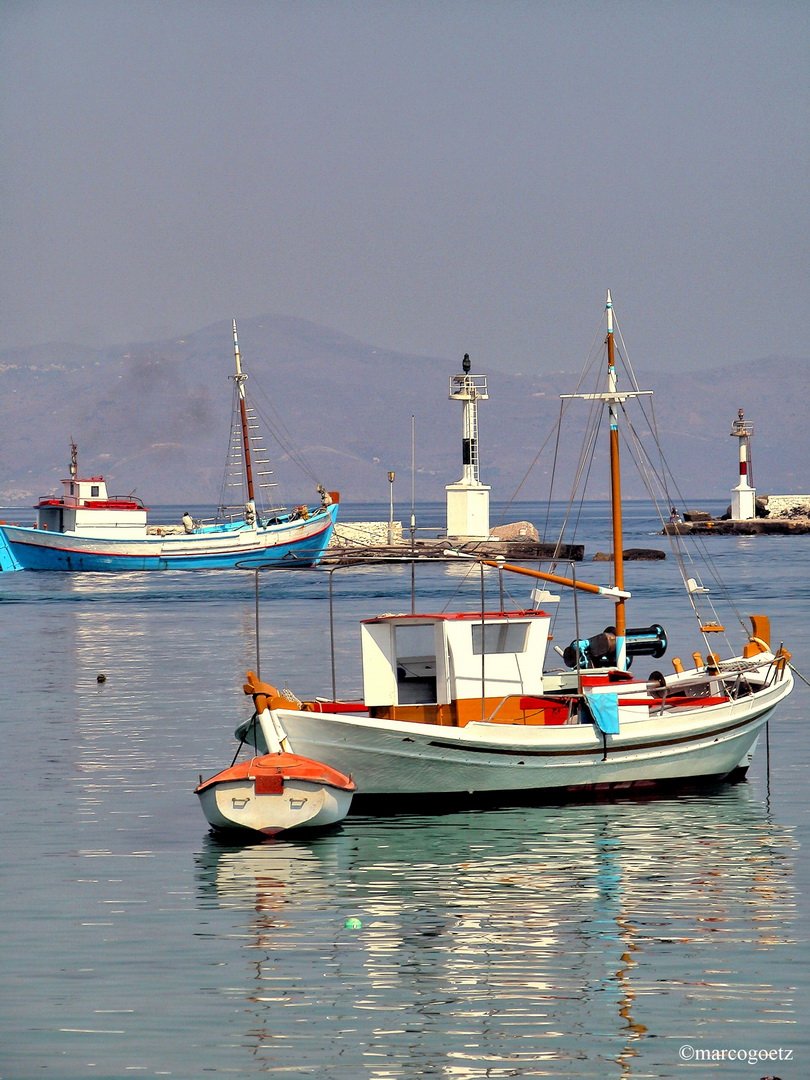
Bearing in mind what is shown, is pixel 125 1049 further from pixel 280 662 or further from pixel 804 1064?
pixel 280 662

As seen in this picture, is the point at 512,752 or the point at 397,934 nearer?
the point at 397,934

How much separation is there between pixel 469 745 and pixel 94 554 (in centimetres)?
7594

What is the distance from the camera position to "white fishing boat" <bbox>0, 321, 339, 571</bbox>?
304ft

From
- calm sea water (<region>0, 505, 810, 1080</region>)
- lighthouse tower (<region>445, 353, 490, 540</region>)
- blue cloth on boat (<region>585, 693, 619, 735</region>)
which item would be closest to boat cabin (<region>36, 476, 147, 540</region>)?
lighthouse tower (<region>445, 353, 490, 540</region>)

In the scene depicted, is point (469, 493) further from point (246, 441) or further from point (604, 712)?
point (604, 712)

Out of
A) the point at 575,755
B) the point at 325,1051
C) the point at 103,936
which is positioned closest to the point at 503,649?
the point at 575,755

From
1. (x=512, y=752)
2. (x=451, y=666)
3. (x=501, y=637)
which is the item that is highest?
(x=501, y=637)

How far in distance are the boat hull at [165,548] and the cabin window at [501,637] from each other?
2828 inches

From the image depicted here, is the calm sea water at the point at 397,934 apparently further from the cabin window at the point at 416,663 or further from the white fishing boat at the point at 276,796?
the cabin window at the point at 416,663

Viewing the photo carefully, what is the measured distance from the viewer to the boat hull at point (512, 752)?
20375mm

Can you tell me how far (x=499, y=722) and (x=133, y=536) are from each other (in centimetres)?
7530

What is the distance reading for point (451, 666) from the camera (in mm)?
21844

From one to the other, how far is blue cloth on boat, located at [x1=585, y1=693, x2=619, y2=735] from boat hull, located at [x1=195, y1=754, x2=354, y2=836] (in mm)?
4205

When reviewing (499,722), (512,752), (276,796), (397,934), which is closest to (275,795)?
(276,796)
